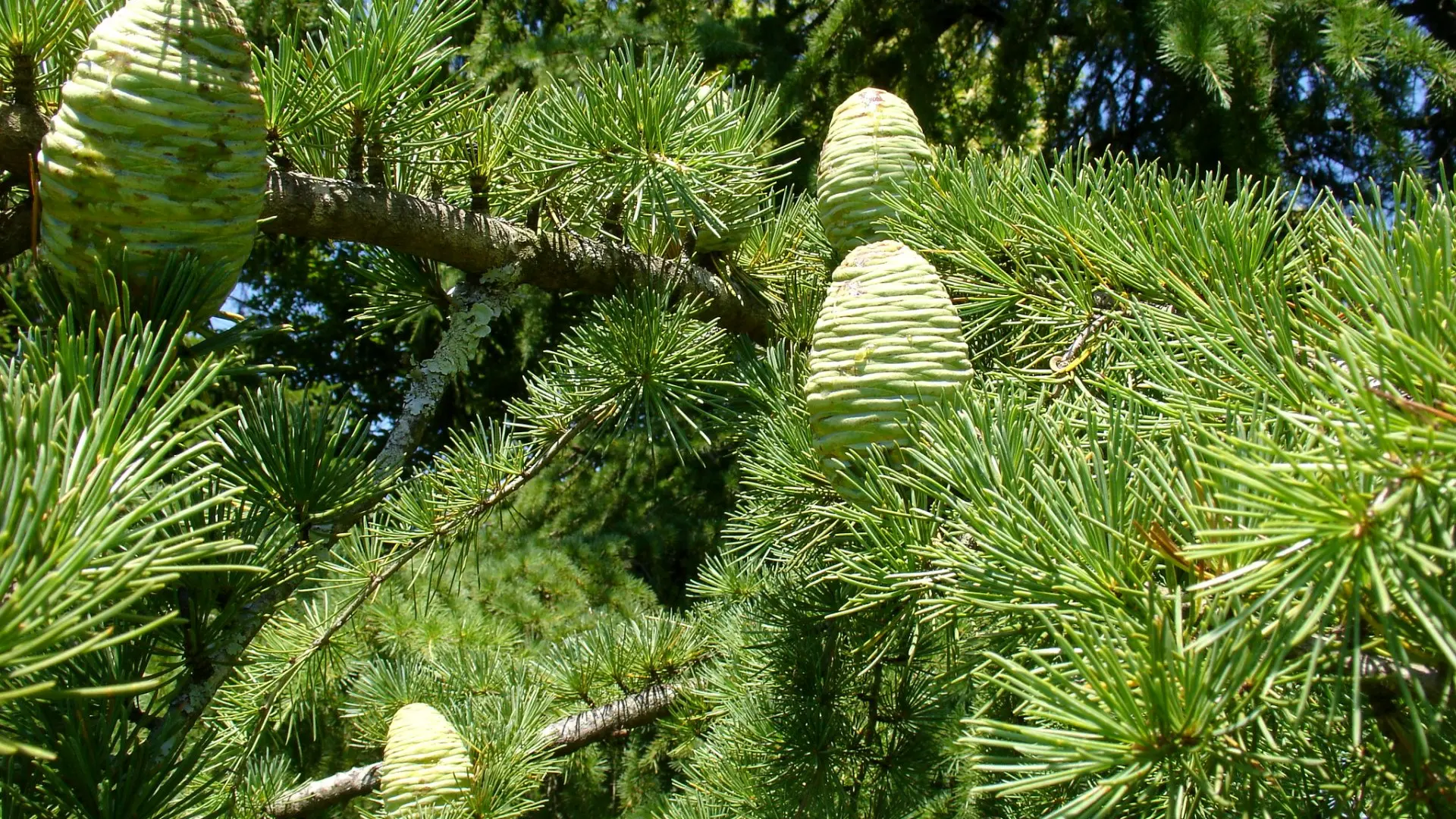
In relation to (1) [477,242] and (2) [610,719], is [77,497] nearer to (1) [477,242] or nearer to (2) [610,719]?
(1) [477,242]

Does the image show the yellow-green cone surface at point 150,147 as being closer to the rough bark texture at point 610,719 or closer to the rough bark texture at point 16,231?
the rough bark texture at point 16,231

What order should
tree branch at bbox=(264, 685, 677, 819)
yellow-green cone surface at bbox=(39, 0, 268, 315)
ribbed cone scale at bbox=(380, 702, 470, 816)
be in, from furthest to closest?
tree branch at bbox=(264, 685, 677, 819)
ribbed cone scale at bbox=(380, 702, 470, 816)
yellow-green cone surface at bbox=(39, 0, 268, 315)

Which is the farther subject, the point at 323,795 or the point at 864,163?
the point at 323,795

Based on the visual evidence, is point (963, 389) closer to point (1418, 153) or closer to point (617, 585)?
point (617, 585)

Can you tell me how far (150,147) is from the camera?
1.30 feet

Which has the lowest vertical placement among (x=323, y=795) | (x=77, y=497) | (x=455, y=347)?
(x=323, y=795)

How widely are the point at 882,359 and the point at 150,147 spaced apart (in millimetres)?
398

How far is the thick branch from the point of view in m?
0.62

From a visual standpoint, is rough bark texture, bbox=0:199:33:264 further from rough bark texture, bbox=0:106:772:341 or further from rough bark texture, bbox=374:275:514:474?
rough bark texture, bbox=374:275:514:474

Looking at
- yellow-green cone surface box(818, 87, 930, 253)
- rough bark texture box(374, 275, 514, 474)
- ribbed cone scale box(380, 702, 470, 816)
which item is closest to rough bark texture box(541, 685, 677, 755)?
ribbed cone scale box(380, 702, 470, 816)

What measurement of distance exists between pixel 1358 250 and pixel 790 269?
0.69m

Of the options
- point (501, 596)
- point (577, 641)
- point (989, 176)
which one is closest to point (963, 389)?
point (989, 176)

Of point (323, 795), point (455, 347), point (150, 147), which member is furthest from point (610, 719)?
point (150, 147)

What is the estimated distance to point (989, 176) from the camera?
29.4 inches
